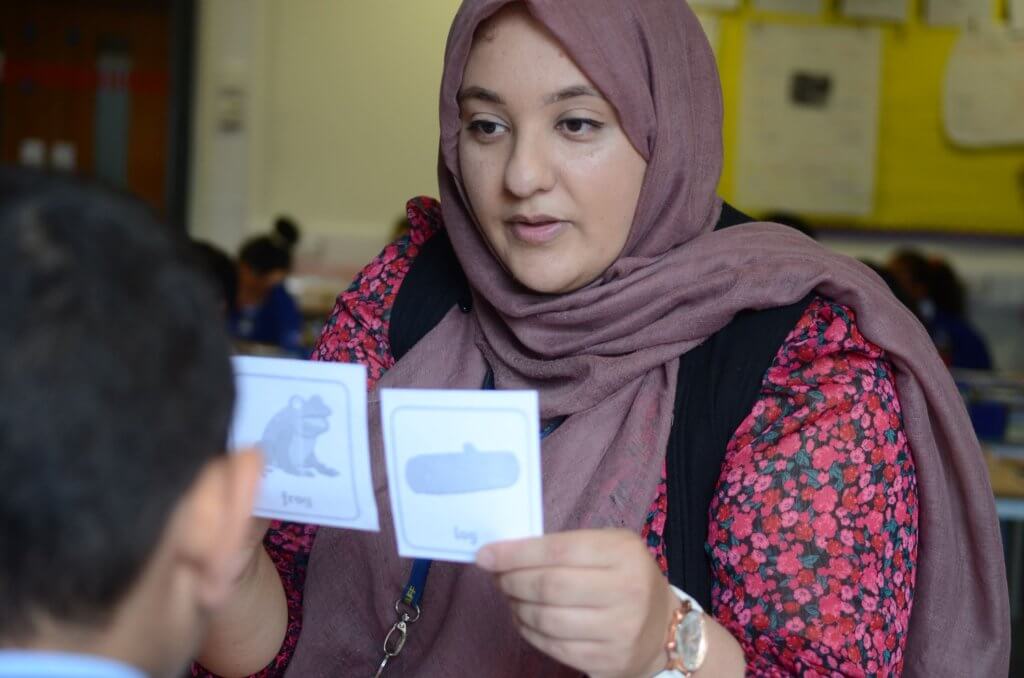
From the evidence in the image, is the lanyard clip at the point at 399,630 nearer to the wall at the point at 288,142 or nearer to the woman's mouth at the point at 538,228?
the woman's mouth at the point at 538,228

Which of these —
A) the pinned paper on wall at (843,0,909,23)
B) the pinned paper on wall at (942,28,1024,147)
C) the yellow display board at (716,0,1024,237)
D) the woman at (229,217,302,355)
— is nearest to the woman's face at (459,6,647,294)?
the woman at (229,217,302,355)

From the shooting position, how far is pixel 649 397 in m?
1.42

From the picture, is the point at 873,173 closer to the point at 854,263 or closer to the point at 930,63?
the point at 930,63

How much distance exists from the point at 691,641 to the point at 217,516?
1.91 ft

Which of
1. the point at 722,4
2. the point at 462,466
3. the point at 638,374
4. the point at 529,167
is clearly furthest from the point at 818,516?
the point at 722,4

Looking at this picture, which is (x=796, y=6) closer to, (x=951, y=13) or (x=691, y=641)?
(x=951, y=13)

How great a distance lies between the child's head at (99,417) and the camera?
647 mm

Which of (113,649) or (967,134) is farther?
(967,134)

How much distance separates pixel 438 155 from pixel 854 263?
23.3 inches

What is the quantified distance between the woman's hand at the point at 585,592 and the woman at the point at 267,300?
3575 millimetres

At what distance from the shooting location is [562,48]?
4.57ft

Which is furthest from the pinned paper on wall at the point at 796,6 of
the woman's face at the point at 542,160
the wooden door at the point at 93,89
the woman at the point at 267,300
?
the woman's face at the point at 542,160

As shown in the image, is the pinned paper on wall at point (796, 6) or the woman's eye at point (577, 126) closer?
the woman's eye at point (577, 126)

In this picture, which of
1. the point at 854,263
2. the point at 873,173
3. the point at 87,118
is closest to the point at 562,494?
the point at 854,263
